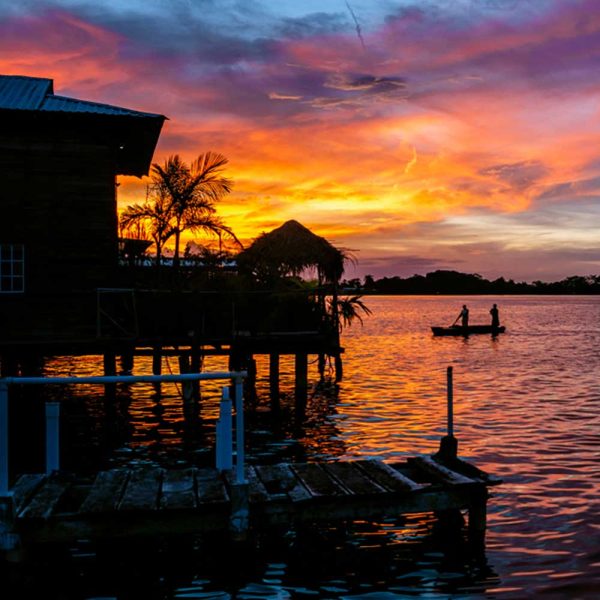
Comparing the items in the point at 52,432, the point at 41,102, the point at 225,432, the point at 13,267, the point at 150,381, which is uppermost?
the point at 41,102

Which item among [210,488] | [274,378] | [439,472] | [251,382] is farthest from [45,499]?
[251,382]

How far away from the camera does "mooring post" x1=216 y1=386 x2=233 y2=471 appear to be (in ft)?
31.9

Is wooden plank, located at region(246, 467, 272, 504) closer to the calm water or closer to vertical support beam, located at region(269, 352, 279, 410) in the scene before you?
the calm water

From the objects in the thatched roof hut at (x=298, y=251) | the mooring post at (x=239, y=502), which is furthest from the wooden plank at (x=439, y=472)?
the thatched roof hut at (x=298, y=251)

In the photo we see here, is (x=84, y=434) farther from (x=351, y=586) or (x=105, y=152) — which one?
(x=351, y=586)

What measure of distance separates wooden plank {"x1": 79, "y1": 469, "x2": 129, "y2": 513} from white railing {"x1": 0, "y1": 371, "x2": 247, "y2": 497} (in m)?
0.90

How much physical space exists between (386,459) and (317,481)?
7.03 m

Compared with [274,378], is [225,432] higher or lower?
higher

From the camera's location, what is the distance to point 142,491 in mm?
9961

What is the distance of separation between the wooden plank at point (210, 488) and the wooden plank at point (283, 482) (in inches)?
27.3

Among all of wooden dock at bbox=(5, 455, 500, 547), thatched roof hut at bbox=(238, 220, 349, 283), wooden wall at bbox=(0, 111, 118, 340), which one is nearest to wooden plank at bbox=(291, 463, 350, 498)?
wooden dock at bbox=(5, 455, 500, 547)

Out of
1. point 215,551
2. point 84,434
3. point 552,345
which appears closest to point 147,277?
point 84,434

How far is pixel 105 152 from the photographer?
21891 mm

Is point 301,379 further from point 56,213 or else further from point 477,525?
point 477,525
